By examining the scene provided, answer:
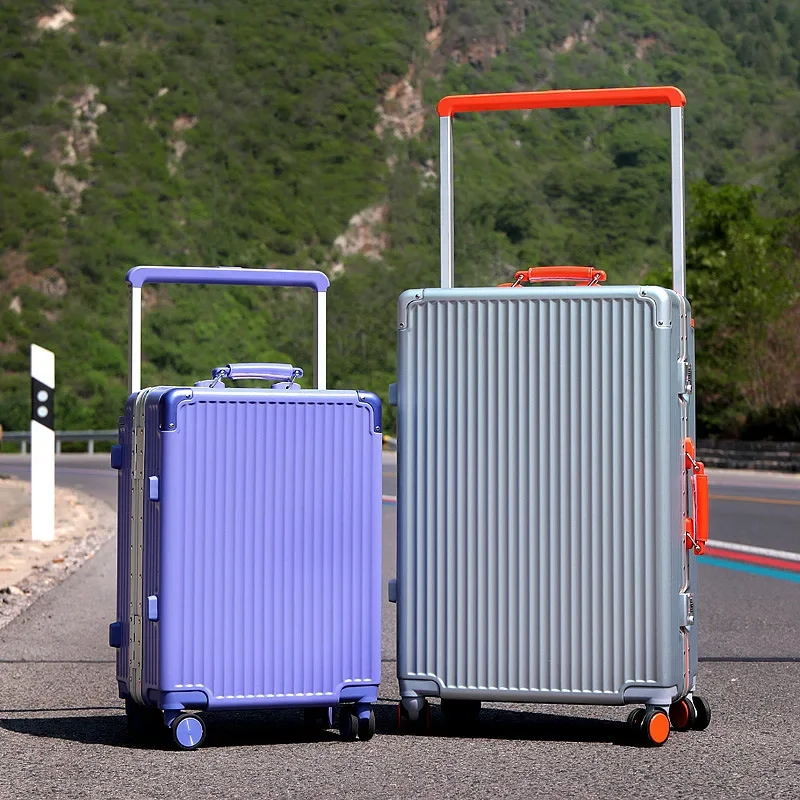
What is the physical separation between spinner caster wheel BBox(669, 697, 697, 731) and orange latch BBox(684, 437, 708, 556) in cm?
59

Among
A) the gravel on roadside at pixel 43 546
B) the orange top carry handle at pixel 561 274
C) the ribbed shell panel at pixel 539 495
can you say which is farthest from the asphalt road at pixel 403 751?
the gravel on roadside at pixel 43 546

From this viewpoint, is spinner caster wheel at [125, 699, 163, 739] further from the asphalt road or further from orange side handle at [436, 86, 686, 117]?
orange side handle at [436, 86, 686, 117]

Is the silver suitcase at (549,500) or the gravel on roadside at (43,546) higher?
the silver suitcase at (549,500)

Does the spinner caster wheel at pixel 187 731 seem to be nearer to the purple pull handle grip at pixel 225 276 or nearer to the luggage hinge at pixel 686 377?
the purple pull handle grip at pixel 225 276

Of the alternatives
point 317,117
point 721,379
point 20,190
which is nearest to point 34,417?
point 721,379

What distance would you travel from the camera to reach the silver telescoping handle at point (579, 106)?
6336 millimetres

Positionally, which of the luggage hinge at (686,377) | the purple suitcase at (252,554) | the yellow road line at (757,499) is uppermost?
the luggage hinge at (686,377)

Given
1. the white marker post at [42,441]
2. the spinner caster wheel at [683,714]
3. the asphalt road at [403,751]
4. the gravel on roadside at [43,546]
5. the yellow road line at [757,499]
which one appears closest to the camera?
the asphalt road at [403,751]

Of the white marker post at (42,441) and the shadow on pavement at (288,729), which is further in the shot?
the white marker post at (42,441)

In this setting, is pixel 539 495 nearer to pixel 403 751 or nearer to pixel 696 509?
pixel 696 509

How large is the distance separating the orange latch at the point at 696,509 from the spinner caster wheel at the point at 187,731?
189 centimetres

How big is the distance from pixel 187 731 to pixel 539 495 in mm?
1531

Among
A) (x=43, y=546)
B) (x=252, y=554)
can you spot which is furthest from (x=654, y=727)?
(x=43, y=546)

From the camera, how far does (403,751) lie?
591 centimetres
